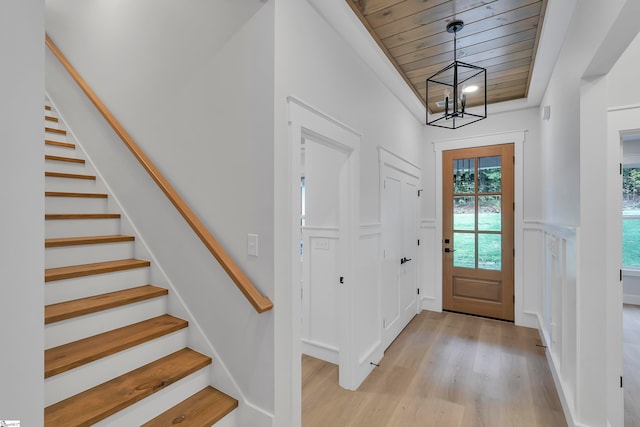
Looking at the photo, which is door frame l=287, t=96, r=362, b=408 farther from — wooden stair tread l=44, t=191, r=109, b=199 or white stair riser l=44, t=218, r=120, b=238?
wooden stair tread l=44, t=191, r=109, b=199

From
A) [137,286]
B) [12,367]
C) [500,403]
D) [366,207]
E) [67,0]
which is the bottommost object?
[500,403]

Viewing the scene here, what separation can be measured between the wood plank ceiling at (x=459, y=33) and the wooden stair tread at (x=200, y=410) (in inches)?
104

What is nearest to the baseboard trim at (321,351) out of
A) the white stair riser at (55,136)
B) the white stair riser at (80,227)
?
the white stair riser at (80,227)

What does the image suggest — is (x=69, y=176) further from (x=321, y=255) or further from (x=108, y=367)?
(x=321, y=255)

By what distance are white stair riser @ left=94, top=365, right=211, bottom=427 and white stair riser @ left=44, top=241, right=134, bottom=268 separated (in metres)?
1.16

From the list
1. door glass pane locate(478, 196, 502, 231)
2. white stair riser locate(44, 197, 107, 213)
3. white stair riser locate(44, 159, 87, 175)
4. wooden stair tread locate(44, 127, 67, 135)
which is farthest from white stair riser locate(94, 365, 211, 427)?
door glass pane locate(478, 196, 502, 231)

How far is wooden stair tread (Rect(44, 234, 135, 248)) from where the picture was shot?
200 cm

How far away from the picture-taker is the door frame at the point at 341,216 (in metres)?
1.76

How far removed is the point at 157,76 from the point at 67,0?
1693 millimetres

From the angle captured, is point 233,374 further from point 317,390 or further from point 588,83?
point 588,83

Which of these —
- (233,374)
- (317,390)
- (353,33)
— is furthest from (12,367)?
(353,33)

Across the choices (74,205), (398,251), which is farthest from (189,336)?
(398,251)

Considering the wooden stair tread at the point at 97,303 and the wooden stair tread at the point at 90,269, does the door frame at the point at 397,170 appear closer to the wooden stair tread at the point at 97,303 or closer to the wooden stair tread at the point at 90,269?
the wooden stair tread at the point at 97,303

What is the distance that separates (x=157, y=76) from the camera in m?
2.26
